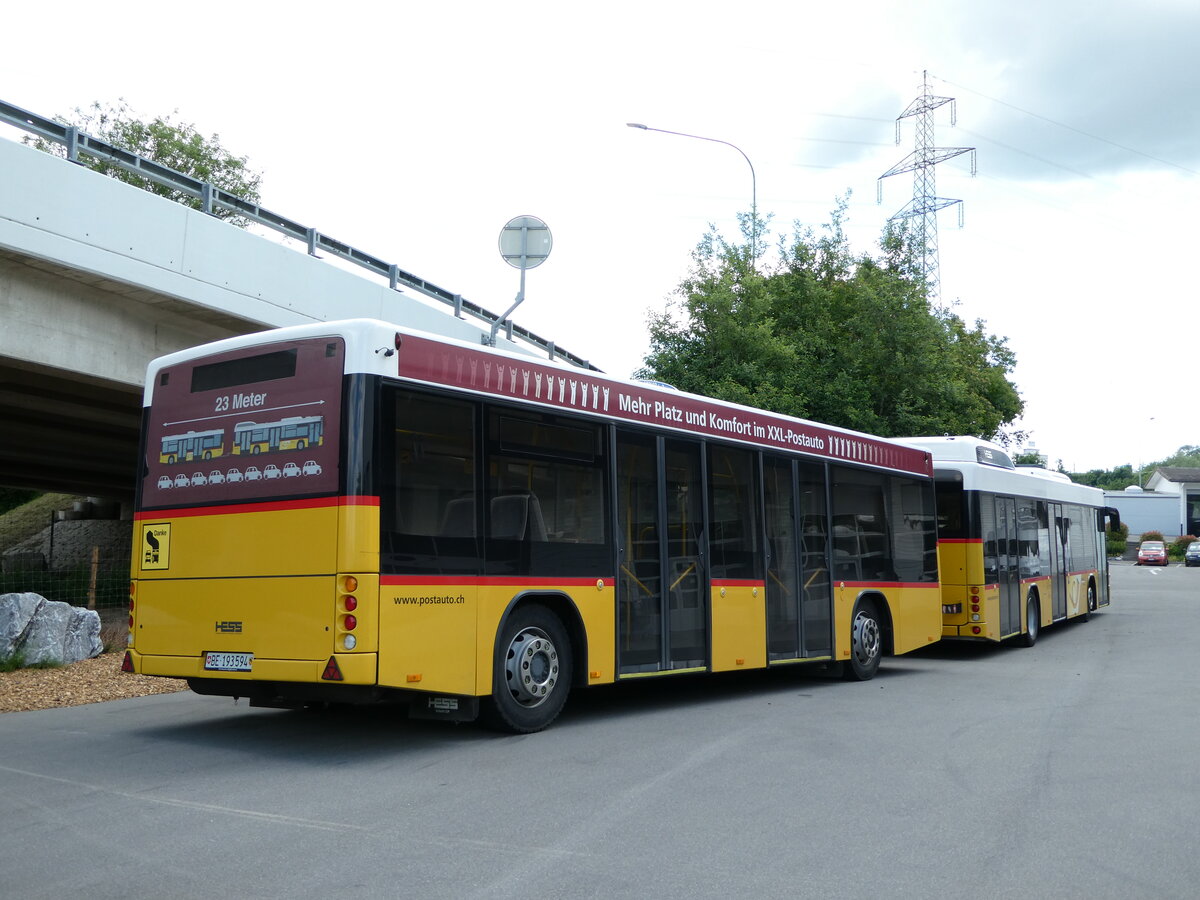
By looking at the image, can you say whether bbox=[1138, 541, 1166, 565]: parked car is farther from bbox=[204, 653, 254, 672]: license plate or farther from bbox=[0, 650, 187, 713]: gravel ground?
bbox=[204, 653, 254, 672]: license plate

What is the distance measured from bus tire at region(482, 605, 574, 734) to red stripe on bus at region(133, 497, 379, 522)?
67.9 inches

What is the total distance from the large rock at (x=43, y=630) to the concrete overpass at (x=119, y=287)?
2.71 m

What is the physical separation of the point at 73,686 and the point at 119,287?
457cm

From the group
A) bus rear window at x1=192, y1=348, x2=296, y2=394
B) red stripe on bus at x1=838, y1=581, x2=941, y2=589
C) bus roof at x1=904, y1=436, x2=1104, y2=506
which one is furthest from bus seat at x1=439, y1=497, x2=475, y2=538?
bus roof at x1=904, y1=436, x2=1104, y2=506

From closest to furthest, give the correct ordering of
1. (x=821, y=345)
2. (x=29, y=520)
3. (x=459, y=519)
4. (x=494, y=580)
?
1. (x=459, y=519)
2. (x=494, y=580)
3. (x=821, y=345)
4. (x=29, y=520)

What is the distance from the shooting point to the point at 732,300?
2530cm

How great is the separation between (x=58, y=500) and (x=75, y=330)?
31276mm

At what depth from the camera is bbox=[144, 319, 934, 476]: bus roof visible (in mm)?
7844

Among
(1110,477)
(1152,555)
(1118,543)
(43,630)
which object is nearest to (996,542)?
(43,630)

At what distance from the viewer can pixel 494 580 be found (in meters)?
8.53

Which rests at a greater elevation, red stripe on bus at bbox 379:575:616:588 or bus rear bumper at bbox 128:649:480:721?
red stripe on bus at bbox 379:575:616:588

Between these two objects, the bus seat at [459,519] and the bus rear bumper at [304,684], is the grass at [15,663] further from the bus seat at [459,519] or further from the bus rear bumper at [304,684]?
the bus seat at [459,519]

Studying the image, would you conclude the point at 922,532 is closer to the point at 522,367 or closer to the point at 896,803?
the point at 522,367

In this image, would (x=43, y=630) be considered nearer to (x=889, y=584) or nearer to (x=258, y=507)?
(x=258, y=507)
